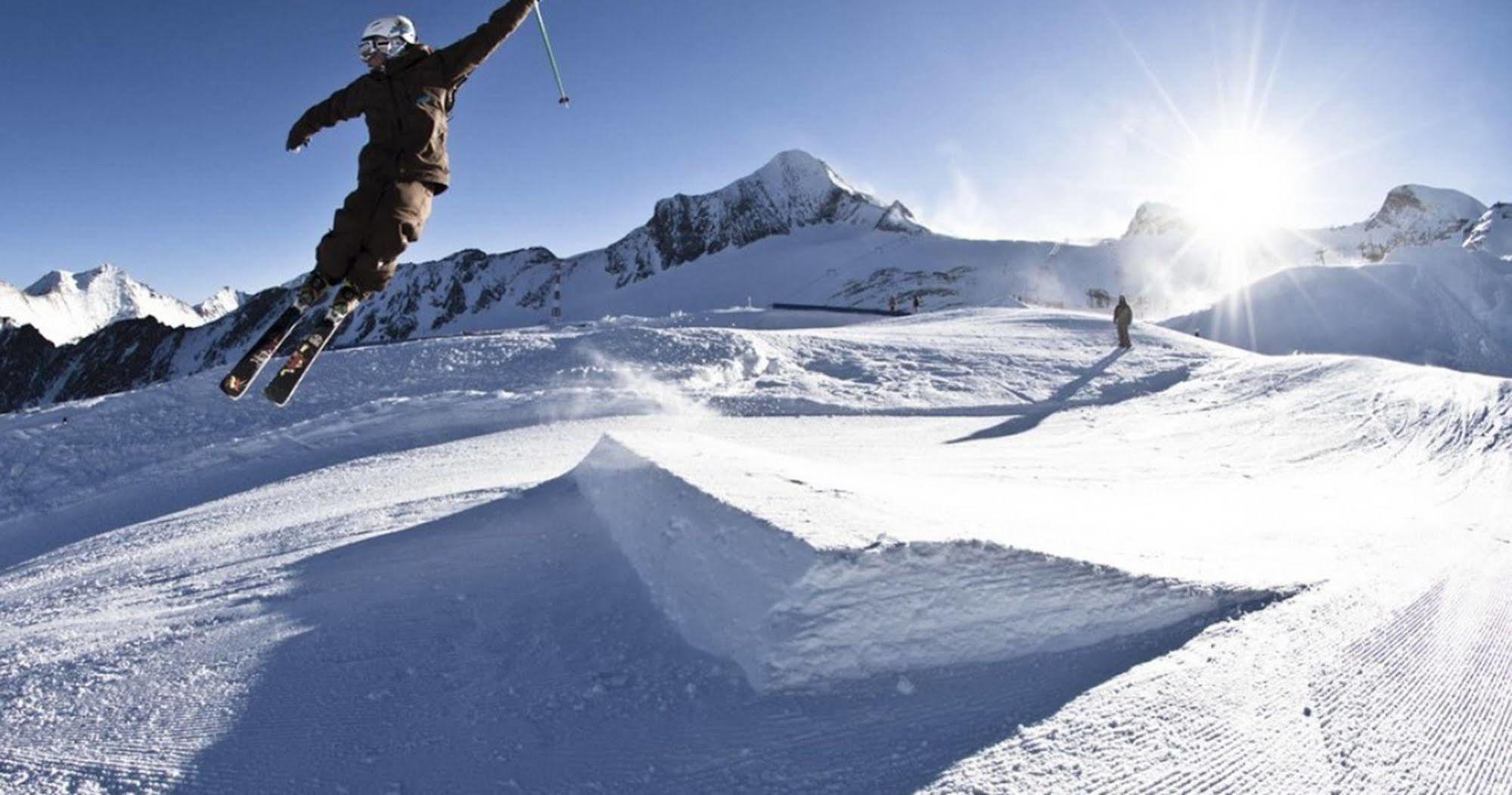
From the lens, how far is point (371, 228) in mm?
5473

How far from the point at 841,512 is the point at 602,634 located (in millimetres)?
1107

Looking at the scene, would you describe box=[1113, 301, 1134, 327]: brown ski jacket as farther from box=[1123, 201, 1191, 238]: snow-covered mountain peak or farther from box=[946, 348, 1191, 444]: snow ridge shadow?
box=[1123, 201, 1191, 238]: snow-covered mountain peak

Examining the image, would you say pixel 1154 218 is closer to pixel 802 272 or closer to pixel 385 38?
pixel 802 272

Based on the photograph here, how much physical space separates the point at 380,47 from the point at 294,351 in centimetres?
237

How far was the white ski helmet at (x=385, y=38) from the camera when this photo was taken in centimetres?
544

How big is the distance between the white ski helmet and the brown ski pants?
36.1 inches

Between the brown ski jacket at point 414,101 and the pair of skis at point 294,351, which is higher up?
the brown ski jacket at point 414,101

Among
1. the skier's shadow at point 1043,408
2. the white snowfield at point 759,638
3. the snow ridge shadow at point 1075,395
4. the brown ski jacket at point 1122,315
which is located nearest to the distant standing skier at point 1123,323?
the brown ski jacket at point 1122,315

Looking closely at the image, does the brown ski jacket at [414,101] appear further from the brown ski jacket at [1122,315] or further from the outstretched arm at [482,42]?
the brown ski jacket at [1122,315]

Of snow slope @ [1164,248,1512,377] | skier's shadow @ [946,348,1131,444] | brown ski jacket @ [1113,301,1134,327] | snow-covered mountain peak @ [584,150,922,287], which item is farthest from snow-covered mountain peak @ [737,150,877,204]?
skier's shadow @ [946,348,1131,444]

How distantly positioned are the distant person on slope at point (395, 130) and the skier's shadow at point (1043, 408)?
6752 mm

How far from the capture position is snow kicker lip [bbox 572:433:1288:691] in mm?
2816

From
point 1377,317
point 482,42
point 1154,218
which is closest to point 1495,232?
point 1154,218

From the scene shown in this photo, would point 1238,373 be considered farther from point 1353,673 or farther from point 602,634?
point 602,634
